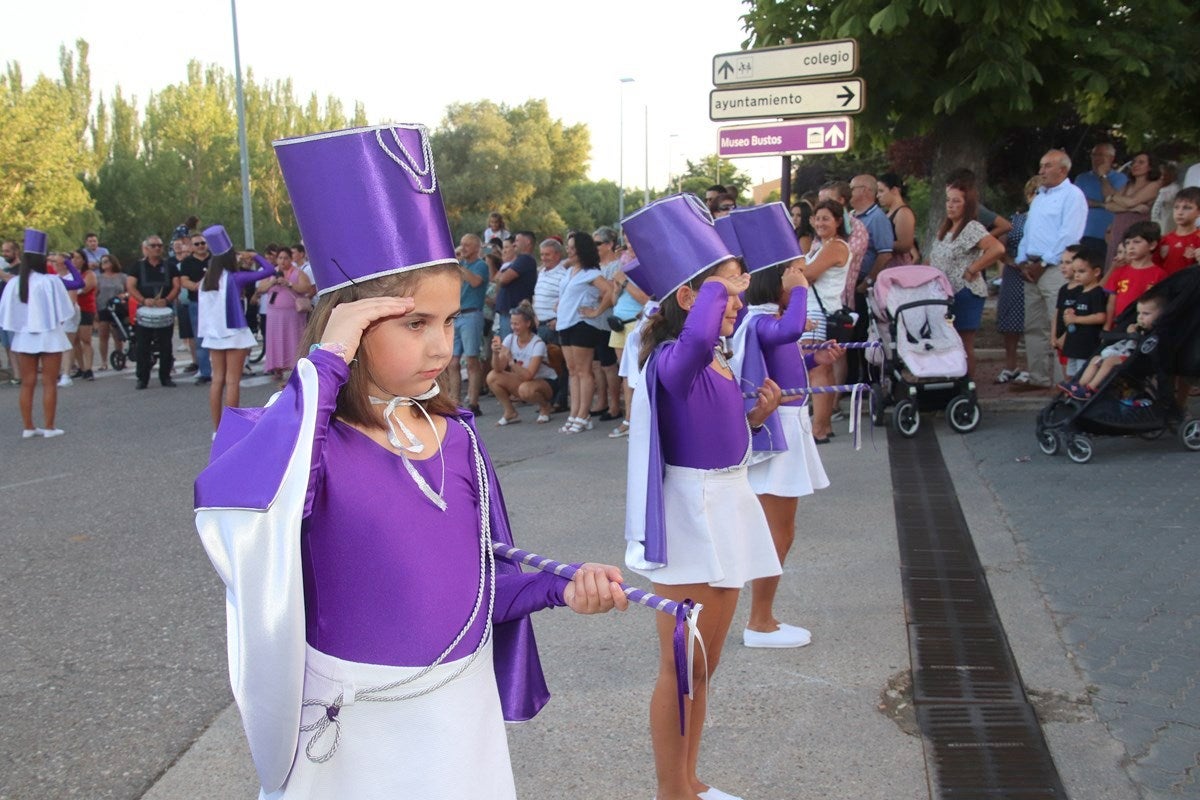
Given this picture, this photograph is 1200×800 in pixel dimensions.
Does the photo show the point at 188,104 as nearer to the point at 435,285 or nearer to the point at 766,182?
the point at 766,182

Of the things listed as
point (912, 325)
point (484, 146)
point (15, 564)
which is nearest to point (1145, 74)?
point (912, 325)

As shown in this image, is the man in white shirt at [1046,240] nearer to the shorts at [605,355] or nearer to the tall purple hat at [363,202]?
the shorts at [605,355]

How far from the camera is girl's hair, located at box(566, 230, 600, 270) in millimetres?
11062

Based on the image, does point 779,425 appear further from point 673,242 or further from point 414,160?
point 414,160

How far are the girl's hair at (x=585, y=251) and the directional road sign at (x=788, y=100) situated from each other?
221 cm

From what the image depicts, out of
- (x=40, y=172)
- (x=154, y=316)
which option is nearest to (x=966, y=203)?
(x=154, y=316)

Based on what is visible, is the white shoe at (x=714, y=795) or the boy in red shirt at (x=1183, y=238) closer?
the white shoe at (x=714, y=795)

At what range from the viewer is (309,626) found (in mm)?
2016

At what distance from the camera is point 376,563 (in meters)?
2.03

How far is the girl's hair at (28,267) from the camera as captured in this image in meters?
10.9

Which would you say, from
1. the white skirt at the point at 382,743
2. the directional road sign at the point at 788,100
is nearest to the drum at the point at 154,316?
the directional road sign at the point at 788,100

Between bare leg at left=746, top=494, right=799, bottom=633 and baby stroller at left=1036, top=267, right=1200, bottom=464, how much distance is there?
3883mm

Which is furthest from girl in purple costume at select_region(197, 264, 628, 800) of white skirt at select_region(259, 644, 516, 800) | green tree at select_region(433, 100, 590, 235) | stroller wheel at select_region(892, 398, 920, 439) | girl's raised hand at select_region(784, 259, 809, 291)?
green tree at select_region(433, 100, 590, 235)

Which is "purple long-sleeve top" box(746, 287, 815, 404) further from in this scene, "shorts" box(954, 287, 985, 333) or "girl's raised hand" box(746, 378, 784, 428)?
"shorts" box(954, 287, 985, 333)
